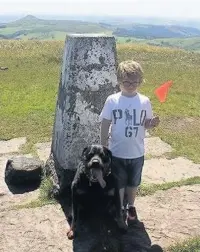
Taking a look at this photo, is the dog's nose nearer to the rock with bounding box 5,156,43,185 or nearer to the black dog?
the black dog

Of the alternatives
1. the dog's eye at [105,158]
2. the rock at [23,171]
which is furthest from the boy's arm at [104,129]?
the rock at [23,171]

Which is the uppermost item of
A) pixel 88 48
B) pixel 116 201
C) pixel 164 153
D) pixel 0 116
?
pixel 88 48

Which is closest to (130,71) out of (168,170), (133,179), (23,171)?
(133,179)

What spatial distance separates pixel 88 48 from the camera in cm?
553

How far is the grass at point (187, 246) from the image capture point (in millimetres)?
4582

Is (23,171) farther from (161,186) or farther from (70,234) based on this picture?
(161,186)

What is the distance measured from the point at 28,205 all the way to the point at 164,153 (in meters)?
3.26

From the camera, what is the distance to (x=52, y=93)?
14.7 m

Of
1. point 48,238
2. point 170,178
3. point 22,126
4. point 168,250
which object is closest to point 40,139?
point 22,126

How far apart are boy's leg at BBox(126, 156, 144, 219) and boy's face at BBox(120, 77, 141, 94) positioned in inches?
34.6

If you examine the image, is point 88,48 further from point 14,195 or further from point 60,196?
point 14,195

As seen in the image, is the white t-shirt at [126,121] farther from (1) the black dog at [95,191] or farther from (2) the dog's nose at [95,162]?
(2) the dog's nose at [95,162]

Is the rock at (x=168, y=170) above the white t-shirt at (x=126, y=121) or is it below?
below

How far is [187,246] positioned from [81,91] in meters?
2.53
